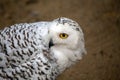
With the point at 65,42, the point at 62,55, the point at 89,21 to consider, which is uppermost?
the point at 89,21

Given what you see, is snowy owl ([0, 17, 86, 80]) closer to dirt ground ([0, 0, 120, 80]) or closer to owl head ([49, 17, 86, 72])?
owl head ([49, 17, 86, 72])

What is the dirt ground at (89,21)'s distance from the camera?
368cm

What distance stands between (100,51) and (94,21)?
0.78 m

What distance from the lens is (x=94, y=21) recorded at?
15.2 feet

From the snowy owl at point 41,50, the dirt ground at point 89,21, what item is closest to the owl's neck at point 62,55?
the snowy owl at point 41,50

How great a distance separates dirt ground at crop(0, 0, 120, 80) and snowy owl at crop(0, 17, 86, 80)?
0.76 m

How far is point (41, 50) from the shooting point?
2.86 m

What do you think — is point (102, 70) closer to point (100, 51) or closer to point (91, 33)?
point (100, 51)

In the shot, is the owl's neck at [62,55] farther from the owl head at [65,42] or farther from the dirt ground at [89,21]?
the dirt ground at [89,21]

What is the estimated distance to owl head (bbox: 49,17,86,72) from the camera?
110 inches

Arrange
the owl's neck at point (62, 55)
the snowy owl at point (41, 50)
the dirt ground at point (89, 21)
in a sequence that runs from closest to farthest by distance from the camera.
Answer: the snowy owl at point (41, 50) < the owl's neck at point (62, 55) < the dirt ground at point (89, 21)

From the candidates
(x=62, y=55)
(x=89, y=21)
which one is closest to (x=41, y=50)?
(x=62, y=55)

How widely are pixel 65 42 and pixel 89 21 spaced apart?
187 centimetres

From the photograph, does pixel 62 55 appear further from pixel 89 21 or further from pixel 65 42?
pixel 89 21
